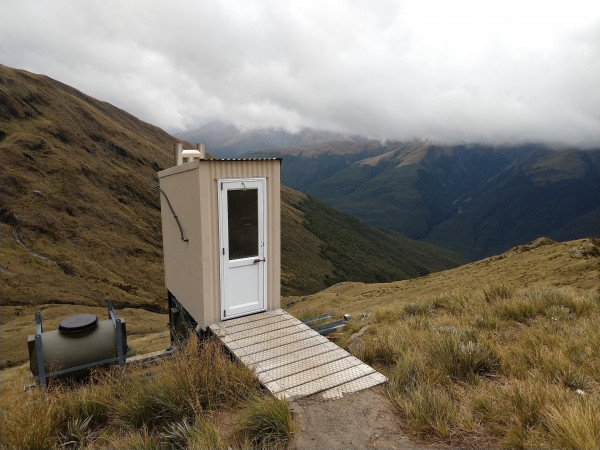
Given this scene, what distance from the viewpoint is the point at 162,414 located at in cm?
434

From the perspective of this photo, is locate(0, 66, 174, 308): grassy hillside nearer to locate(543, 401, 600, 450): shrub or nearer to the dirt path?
the dirt path

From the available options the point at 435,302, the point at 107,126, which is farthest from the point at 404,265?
the point at 435,302

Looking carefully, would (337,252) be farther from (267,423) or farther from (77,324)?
(267,423)

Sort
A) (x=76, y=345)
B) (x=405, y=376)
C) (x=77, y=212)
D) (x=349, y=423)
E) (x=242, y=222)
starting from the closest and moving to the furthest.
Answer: (x=349, y=423) → (x=405, y=376) → (x=76, y=345) → (x=242, y=222) → (x=77, y=212)

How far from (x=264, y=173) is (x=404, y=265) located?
130564mm

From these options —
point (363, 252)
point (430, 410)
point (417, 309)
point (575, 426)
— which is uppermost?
point (575, 426)

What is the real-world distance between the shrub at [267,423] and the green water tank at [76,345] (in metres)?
4.11

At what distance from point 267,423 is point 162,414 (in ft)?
4.65

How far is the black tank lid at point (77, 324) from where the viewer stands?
262 inches

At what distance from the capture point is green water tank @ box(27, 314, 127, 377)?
6.38 metres

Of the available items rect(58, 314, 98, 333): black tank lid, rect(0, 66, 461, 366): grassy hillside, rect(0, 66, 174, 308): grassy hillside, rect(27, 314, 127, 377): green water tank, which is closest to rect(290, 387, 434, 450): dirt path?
rect(27, 314, 127, 377): green water tank

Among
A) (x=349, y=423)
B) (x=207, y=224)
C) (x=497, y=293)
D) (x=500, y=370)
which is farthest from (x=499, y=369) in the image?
(x=207, y=224)

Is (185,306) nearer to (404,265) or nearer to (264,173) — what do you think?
(264,173)

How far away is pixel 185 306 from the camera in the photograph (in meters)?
9.07
